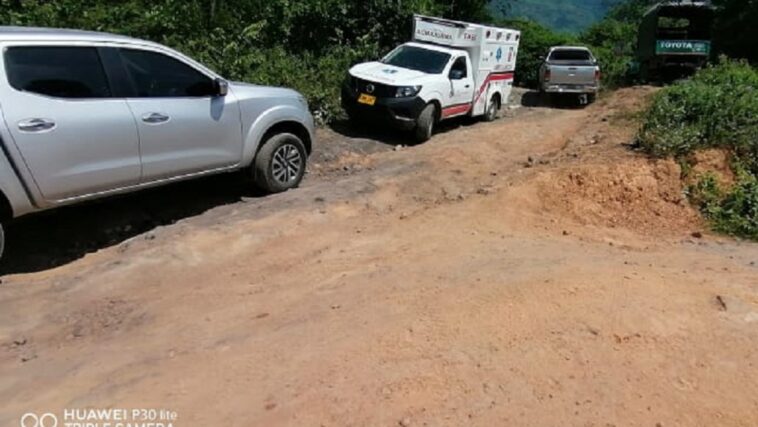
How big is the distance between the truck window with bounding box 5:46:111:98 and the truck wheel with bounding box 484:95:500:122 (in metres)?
11.2

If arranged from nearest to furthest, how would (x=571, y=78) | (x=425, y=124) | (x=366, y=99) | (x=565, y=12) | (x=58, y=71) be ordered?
(x=58, y=71), (x=366, y=99), (x=425, y=124), (x=571, y=78), (x=565, y=12)

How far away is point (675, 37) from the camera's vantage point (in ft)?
74.6

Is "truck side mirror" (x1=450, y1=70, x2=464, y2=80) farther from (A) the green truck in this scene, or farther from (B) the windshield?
(A) the green truck

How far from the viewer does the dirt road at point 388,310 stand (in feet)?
11.6

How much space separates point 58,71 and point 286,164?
2883 mm

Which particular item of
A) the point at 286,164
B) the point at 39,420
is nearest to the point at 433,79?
the point at 286,164

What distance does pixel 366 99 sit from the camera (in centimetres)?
1198

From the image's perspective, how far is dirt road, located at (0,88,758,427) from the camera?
3529mm

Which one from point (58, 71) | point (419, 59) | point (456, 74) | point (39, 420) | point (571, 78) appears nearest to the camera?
point (39, 420)

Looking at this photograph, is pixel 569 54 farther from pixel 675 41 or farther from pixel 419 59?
pixel 419 59

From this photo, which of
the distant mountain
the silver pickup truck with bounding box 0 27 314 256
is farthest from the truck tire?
the distant mountain

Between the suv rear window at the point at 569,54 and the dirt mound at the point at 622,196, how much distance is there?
41.0ft

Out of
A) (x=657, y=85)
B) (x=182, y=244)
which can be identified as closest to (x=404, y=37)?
(x=657, y=85)

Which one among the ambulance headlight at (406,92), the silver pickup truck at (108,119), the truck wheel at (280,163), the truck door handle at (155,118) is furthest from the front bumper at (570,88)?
the truck door handle at (155,118)
